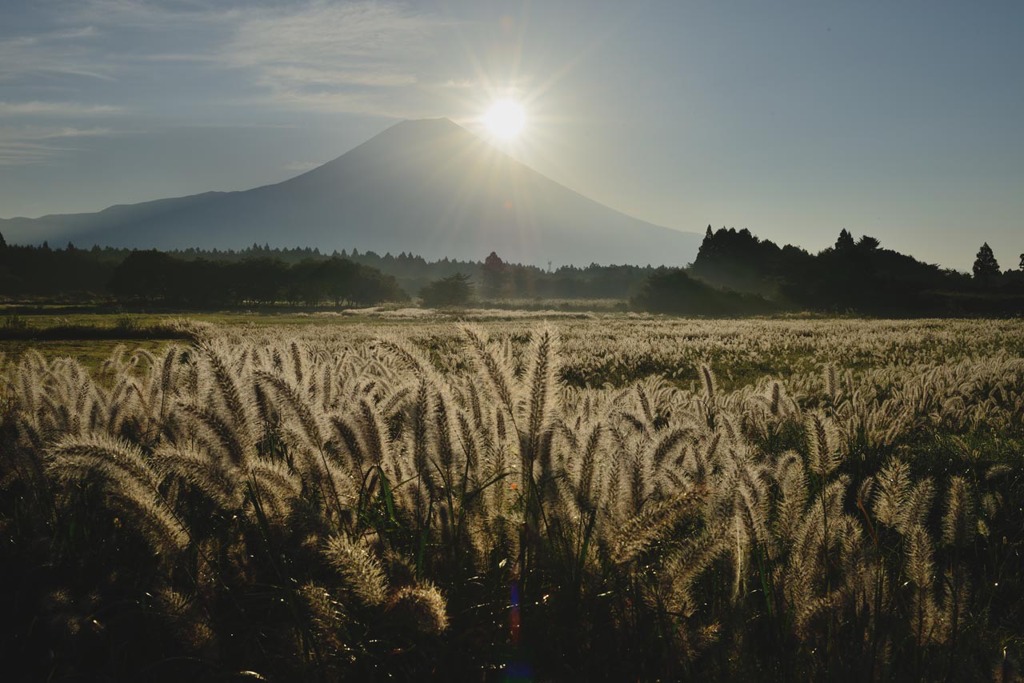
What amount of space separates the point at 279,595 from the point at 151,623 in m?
0.44

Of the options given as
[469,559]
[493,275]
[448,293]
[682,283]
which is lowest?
[469,559]

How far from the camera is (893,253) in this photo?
9525 cm

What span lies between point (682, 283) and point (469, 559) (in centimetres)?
8877

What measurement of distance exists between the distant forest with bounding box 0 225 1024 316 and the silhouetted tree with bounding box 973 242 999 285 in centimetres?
13

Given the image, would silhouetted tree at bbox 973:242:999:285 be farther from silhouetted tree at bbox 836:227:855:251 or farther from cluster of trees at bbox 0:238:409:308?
cluster of trees at bbox 0:238:409:308

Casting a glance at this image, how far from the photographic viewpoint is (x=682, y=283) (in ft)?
287

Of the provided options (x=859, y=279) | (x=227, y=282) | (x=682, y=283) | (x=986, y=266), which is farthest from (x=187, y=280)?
(x=986, y=266)

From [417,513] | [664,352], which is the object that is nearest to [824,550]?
[417,513]

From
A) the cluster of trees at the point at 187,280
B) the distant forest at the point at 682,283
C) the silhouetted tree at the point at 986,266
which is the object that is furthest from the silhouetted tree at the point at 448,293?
the silhouetted tree at the point at 986,266

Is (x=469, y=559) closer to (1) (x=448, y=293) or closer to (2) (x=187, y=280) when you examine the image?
(2) (x=187, y=280)

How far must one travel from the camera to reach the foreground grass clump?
1.76 m

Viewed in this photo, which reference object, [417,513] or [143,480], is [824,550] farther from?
[143,480]

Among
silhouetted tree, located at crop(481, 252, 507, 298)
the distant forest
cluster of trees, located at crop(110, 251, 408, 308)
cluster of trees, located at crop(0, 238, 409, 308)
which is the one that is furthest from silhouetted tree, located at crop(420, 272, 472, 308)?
silhouetted tree, located at crop(481, 252, 507, 298)

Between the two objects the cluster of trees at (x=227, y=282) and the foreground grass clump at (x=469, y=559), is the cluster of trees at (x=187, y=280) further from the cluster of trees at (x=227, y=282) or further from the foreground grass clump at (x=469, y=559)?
the foreground grass clump at (x=469, y=559)
